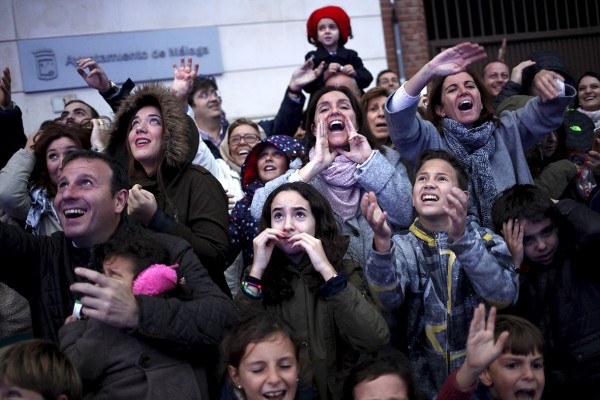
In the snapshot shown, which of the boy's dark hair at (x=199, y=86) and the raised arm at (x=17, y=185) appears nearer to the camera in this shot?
the raised arm at (x=17, y=185)

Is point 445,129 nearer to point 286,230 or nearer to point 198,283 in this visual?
point 286,230

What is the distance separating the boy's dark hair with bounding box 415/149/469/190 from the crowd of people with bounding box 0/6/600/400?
0.04 feet

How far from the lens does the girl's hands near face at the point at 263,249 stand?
404 centimetres

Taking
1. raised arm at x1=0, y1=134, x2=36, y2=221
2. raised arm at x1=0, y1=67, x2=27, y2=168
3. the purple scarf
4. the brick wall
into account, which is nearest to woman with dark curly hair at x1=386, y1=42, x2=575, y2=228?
the purple scarf

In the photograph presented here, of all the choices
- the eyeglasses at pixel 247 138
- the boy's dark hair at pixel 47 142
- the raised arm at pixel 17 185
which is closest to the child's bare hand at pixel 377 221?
the boy's dark hair at pixel 47 142

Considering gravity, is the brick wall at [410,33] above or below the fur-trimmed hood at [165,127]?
above

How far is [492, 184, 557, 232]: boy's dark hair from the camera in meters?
4.41

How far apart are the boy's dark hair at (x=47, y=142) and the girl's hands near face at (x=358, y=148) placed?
61.8 inches

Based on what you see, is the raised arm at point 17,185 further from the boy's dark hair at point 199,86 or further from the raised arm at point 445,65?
the raised arm at point 445,65

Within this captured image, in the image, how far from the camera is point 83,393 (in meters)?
3.47

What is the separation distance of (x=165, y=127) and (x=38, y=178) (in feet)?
2.86

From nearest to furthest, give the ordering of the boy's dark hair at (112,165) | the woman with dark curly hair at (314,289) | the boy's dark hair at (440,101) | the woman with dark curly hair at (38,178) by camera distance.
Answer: the woman with dark curly hair at (314,289)
the boy's dark hair at (112,165)
the woman with dark curly hair at (38,178)
the boy's dark hair at (440,101)

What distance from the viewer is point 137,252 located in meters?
3.69

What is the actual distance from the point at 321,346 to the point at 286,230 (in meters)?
0.58
